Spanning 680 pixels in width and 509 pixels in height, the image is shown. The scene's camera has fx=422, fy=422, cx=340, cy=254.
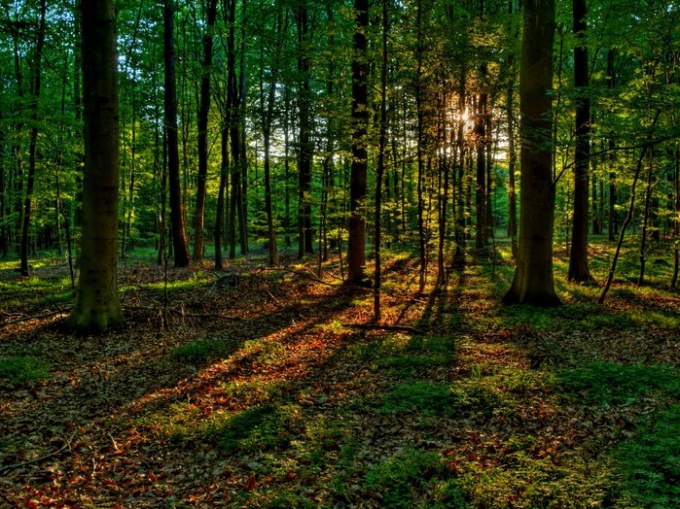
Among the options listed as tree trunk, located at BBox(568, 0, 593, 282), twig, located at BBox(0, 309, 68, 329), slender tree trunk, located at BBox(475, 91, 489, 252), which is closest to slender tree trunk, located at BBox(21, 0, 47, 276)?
twig, located at BBox(0, 309, 68, 329)

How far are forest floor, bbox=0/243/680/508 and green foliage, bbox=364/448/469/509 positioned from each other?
0.06ft

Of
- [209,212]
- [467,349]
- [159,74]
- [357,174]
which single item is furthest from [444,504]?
[209,212]

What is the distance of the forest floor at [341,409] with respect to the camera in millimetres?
3904

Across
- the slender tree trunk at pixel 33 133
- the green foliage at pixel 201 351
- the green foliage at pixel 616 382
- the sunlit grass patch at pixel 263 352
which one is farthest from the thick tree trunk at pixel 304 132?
the slender tree trunk at pixel 33 133

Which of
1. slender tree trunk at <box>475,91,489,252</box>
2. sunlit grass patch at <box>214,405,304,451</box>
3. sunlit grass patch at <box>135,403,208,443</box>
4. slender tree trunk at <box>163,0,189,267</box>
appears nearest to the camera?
sunlit grass patch at <box>214,405,304,451</box>

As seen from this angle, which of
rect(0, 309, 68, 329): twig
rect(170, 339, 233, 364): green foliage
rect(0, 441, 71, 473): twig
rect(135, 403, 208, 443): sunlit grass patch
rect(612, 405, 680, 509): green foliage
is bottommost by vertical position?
rect(135, 403, 208, 443): sunlit grass patch

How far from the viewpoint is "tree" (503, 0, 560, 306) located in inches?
391

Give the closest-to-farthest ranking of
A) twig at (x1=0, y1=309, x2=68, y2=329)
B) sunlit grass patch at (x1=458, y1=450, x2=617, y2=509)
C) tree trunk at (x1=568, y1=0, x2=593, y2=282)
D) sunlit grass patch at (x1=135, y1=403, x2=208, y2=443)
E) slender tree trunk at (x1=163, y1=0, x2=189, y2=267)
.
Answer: sunlit grass patch at (x1=458, y1=450, x2=617, y2=509), sunlit grass patch at (x1=135, y1=403, x2=208, y2=443), twig at (x1=0, y1=309, x2=68, y2=329), tree trunk at (x1=568, y1=0, x2=593, y2=282), slender tree trunk at (x1=163, y1=0, x2=189, y2=267)

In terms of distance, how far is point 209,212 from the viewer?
35.4m

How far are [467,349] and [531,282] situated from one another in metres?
3.63

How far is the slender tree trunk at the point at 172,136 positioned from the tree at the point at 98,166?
7.28m

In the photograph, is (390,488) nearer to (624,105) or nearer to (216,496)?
(216,496)

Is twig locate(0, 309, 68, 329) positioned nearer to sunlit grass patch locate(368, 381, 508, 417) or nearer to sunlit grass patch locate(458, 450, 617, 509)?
sunlit grass patch locate(368, 381, 508, 417)

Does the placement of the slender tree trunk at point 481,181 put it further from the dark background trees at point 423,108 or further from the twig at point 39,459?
the twig at point 39,459
